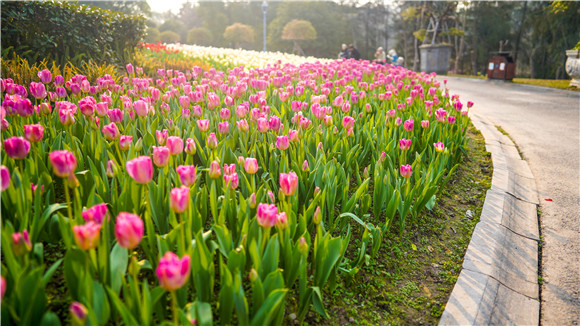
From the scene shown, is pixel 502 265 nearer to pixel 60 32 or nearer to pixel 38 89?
pixel 38 89

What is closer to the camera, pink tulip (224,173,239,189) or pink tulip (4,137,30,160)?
pink tulip (4,137,30,160)

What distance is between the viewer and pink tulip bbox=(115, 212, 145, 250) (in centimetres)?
109

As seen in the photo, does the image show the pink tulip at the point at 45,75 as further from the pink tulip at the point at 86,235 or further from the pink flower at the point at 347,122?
the pink tulip at the point at 86,235

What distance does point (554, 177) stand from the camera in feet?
13.5

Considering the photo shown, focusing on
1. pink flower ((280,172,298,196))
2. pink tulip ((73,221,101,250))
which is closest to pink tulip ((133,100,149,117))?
pink flower ((280,172,298,196))

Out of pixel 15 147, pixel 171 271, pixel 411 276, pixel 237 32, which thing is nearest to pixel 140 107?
pixel 15 147

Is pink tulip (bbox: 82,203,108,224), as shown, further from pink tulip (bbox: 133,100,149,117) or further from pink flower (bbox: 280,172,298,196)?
pink tulip (bbox: 133,100,149,117)

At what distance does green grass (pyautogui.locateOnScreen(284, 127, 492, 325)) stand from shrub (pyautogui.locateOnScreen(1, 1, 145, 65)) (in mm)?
5592

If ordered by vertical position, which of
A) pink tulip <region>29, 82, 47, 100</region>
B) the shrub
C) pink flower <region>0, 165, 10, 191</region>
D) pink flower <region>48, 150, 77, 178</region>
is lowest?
pink flower <region>0, 165, 10, 191</region>

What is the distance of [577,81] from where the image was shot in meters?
12.8

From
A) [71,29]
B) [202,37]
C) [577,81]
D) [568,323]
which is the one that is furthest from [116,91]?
[202,37]

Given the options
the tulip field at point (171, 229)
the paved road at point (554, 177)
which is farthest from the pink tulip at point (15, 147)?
the paved road at point (554, 177)

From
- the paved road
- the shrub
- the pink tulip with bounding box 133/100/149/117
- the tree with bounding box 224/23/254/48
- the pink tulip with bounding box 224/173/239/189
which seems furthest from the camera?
the tree with bounding box 224/23/254/48

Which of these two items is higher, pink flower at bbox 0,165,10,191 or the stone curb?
pink flower at bbox 0,165,10,191
